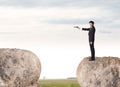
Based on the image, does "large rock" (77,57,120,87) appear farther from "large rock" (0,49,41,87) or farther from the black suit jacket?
"large rock" (0,49,41,87)

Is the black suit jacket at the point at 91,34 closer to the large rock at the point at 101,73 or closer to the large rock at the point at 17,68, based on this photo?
the large rock at the point at 101,73

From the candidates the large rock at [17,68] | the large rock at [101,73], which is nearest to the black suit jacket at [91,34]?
the large rock at [101,73]

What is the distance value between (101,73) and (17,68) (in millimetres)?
5899

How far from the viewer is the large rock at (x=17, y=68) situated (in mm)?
34469

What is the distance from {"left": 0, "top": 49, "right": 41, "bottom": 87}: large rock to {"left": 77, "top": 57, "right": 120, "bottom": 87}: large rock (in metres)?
3.63

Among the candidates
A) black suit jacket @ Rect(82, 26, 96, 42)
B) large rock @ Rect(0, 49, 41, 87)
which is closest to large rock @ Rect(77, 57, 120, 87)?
black suit jacket @ Rect(82, 26, 96, 42)

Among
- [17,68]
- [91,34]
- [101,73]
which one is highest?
[91,34]

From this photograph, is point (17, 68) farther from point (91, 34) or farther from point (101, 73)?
point (101, 73)

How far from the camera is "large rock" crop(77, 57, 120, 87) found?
34.5 metres

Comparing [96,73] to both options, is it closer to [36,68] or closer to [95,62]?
[95,62]

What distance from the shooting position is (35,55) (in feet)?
119

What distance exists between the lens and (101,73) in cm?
3459

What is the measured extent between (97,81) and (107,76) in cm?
80

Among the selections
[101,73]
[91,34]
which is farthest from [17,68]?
[101,73]
